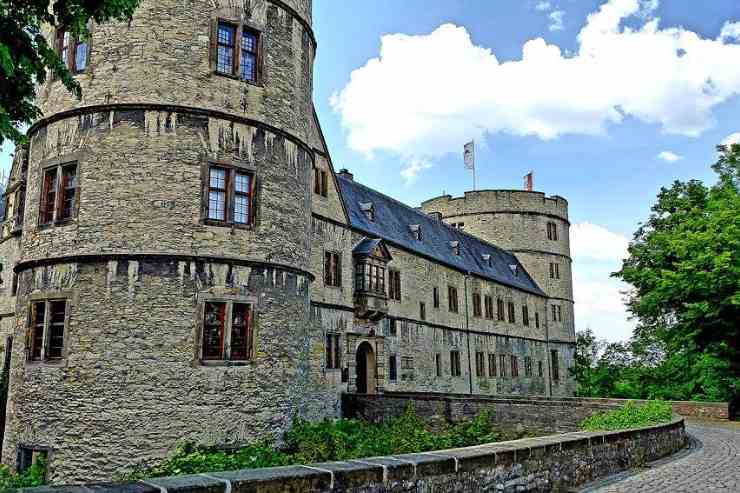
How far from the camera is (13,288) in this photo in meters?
22.7

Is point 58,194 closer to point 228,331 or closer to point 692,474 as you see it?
point 228,331

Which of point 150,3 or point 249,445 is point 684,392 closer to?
point 249,445

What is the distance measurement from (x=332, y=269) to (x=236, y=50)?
31.0ft

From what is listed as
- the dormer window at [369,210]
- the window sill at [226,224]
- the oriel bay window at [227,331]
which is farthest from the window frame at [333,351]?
the window sill at [226,224]

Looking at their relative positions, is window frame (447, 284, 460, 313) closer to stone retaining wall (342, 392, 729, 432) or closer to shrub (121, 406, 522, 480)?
stone retaining wall (342, 392, 729, 432)

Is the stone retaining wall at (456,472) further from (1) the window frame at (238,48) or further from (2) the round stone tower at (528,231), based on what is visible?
(2) the round stone tower at (528,231)

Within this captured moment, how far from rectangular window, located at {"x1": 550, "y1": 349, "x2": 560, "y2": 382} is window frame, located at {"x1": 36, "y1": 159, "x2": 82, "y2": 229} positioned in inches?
1535

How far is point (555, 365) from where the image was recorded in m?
46.3

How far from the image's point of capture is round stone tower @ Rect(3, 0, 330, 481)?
524 inches

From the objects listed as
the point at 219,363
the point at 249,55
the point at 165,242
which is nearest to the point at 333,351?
the point at 219,363

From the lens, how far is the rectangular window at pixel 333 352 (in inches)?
857

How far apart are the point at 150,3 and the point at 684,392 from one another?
30556mm

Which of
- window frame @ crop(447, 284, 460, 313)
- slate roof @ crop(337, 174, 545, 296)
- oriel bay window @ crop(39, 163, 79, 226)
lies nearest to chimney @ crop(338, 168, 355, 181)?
slate roof @ crop(337, 174, 545, 296)

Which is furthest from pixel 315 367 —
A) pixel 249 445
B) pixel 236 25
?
pixel 236 25
